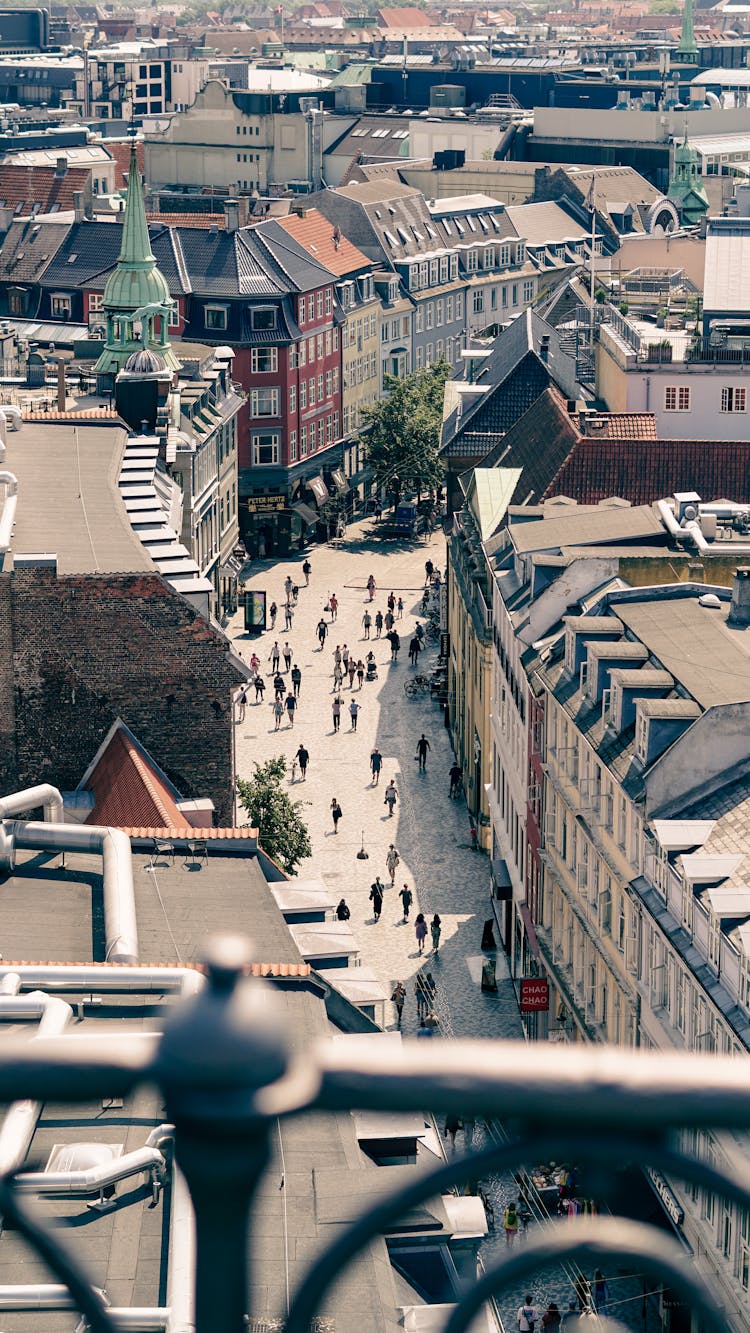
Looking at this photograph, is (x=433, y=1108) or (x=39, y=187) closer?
(x=433, y=1108)

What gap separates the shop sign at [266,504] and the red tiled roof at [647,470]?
1424 inches

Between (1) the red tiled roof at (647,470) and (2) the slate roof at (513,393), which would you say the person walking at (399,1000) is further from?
(2) the slate roof at (513,393)

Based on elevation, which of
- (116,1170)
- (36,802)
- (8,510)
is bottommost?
(36,802)

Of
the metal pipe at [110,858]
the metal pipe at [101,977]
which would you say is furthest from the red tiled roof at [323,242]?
the metal pipe at [101,977]

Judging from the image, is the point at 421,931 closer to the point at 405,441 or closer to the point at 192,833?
the point at 192,833

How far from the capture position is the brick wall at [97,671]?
42.5m

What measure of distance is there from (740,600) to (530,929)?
8.38m

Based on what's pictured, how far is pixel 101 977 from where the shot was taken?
27641 millimetres

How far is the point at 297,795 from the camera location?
63062mm

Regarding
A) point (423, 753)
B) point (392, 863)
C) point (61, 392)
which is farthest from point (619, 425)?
point (61, 392)

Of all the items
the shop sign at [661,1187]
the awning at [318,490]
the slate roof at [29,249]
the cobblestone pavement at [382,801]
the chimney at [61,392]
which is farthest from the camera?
the slate roof at [29,249]

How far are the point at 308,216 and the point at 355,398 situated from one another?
8628 millimetres

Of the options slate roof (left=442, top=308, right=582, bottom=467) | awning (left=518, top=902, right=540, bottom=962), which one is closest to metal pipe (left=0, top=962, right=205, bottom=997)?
awning (left=518, top=902, right=540, bottom=962)

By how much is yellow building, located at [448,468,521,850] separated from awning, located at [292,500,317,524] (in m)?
24.1
